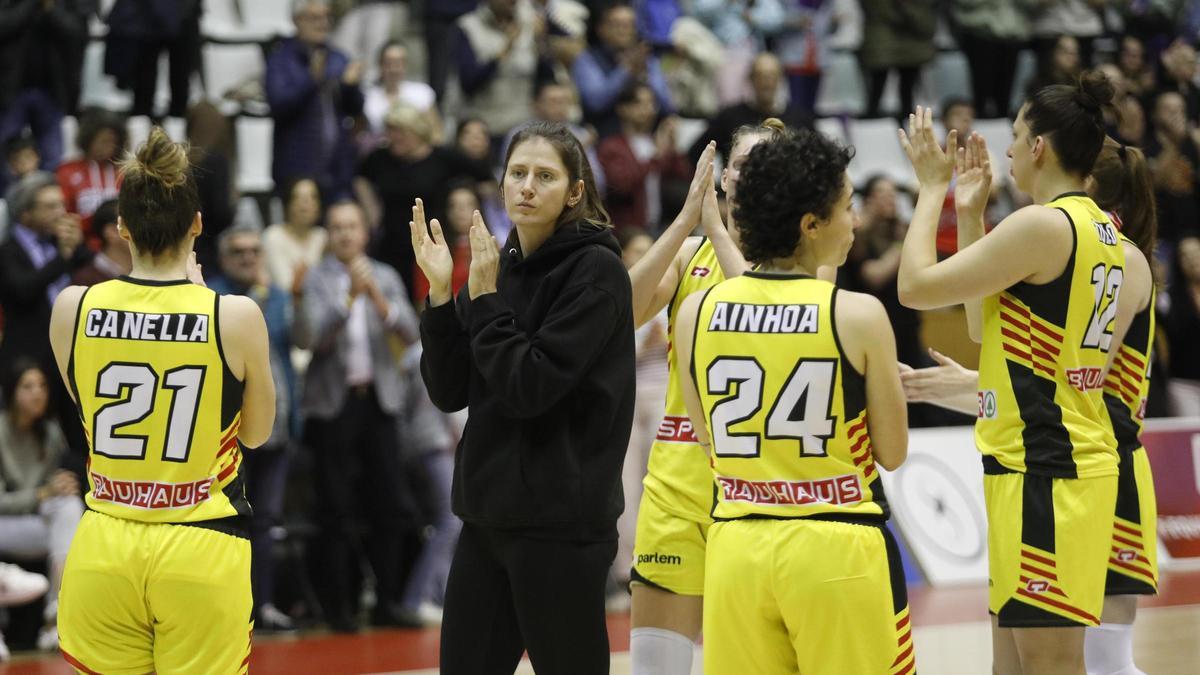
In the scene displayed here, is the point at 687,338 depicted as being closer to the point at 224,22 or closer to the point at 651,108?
the point at 651,108

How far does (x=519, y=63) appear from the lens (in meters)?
11.8

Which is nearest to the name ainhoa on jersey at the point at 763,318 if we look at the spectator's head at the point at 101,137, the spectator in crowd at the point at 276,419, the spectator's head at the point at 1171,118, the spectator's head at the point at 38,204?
the spectator in crowd at the point at 276,419

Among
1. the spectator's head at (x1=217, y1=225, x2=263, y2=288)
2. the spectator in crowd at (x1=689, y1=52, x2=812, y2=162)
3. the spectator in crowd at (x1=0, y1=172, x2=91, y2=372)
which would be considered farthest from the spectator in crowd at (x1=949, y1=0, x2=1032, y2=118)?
the spectator in crowd at (x1=0, y1=172, x2=91, y2=372)

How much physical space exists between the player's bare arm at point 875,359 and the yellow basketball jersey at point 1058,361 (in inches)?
30.1

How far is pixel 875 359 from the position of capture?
12.7ft

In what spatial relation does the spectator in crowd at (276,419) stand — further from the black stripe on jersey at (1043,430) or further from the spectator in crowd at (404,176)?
the black stripe on jersey at (1043,430)

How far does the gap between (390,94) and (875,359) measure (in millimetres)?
7914

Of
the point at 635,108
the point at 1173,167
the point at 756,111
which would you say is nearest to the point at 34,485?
the point at 635,108

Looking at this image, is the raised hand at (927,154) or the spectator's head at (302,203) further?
the spectator's head at (302,203)

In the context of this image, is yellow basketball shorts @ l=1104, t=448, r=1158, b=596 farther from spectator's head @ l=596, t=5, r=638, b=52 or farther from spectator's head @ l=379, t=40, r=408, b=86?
spectator's head @ l=596, t=5, r=638, b=52

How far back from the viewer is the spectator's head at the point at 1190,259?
1188 centimetres

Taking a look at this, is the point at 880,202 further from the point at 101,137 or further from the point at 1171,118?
the point at 101,137

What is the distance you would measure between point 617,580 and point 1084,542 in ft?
16.9

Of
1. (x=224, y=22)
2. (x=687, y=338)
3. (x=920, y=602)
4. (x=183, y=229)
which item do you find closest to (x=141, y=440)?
(x=183, y=229)
